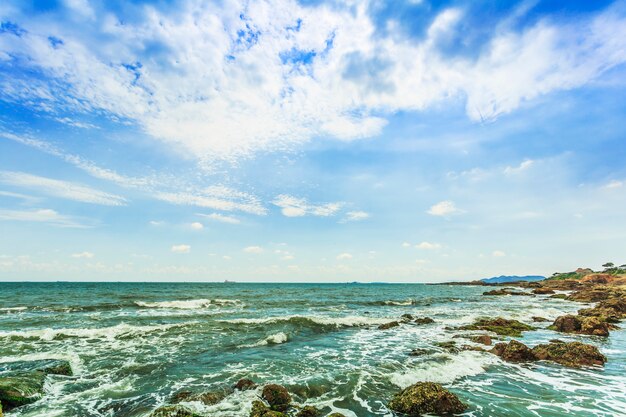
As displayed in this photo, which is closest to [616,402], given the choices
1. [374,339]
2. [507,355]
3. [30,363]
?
[507,355]

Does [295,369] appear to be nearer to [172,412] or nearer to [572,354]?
[172,412]

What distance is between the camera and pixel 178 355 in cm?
1719

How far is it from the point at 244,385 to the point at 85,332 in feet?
57.2

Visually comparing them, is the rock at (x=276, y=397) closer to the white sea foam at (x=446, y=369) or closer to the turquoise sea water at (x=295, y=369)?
the turquoise sea water at (x=295, y=369)

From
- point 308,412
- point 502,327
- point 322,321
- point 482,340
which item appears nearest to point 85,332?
point 322,321

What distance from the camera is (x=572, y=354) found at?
1517 centimetres

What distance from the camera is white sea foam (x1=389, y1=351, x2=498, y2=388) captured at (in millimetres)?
12984

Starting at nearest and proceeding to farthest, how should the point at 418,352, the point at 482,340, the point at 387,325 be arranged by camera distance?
the point at 418,352
the point at 482,340
the point at 387,325

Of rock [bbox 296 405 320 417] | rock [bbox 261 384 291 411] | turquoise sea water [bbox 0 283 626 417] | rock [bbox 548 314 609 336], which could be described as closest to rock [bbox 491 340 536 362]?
turquoise sea water [bbox 0 283 626 417]

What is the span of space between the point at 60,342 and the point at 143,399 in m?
13.7

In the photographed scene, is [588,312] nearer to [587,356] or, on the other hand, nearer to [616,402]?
[587,356]

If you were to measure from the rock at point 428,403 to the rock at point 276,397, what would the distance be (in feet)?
11.0

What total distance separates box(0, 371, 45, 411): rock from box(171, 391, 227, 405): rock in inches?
186

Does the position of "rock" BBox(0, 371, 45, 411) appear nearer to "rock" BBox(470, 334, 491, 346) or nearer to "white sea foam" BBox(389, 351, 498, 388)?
"white sea foam" BBox(389, 351, 498, 388)
